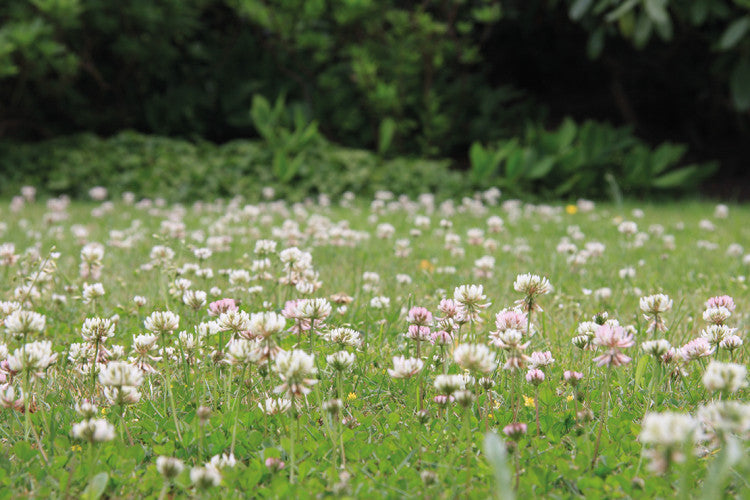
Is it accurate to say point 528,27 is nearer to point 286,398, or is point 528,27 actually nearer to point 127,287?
point 127,287

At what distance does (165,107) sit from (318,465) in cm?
938

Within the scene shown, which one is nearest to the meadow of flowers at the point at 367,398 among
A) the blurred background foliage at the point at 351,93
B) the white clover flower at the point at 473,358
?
the white clover flower at the point at 473,358

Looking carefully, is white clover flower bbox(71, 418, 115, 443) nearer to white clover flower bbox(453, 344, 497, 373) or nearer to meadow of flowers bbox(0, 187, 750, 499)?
meadow of flowers bbox(0, 187, 750, 499)

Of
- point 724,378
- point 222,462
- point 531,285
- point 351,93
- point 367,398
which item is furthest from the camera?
point 351,93

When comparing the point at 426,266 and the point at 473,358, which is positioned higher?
the point at 473,358

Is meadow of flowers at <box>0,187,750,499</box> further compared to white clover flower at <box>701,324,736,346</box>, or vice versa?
white clover flower at <box>701,324,736,346</box>

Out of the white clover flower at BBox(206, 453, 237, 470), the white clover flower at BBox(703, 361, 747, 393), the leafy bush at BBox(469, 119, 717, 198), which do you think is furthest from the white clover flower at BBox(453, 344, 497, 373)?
the leafy bush at BBox(469, 119, 717, 198)

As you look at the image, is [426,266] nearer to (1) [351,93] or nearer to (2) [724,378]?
(2) [724,378]

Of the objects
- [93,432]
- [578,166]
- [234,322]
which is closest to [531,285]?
[234,322]

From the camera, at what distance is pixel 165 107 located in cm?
980

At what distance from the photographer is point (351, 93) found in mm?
9625

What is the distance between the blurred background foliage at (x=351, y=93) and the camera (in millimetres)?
7734

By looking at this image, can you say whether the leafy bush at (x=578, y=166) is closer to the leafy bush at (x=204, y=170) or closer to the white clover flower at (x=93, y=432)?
the leafy bush at (x=204, y=170)

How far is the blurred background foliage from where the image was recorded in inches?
305
